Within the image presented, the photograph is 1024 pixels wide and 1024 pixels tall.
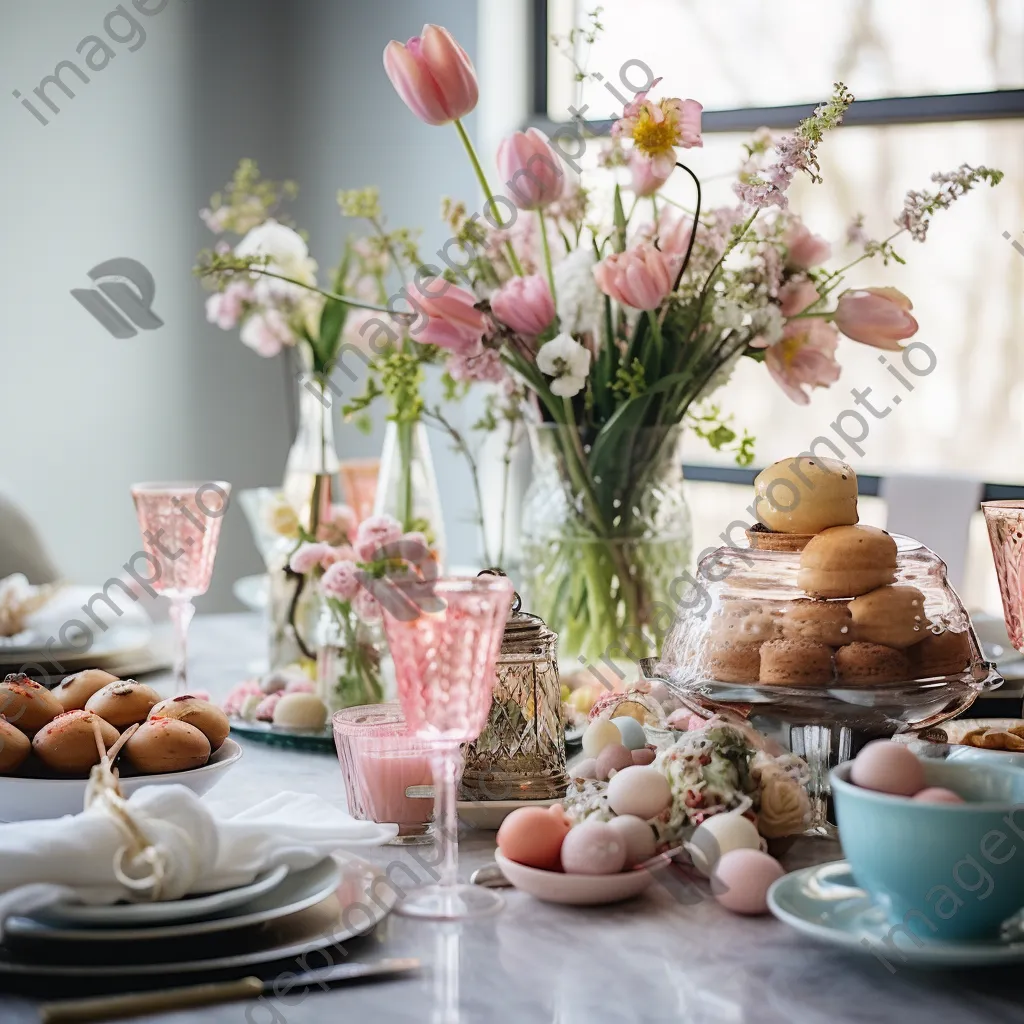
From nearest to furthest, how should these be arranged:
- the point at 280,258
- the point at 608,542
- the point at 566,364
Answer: the point at 566,364, the point at 608,542, the point at 280,258

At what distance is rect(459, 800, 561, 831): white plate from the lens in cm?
110

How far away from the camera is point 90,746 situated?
1013 millimetres

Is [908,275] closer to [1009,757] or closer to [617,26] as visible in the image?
[617,26]

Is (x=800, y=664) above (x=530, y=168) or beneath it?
beneath

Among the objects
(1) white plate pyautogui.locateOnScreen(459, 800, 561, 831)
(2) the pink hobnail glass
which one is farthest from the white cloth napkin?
(2) the pink hobnail glass

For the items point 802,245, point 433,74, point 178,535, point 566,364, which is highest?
point 433,74

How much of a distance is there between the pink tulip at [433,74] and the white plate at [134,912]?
0.81m

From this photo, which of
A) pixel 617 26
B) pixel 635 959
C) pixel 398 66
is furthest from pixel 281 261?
pixel 617 26

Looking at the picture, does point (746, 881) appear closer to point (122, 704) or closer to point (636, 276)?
point (122, 704)

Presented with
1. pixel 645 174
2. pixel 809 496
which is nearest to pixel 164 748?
pixel 809 496

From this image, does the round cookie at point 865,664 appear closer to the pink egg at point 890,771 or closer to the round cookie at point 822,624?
the round cookie at point 822,624

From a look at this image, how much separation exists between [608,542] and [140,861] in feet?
2.79

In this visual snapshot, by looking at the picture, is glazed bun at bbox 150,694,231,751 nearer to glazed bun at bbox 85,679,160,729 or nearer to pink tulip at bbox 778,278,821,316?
glazed bun at bbox 85,679,160,729

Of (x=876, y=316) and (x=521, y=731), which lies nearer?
(x=521, y=731)
